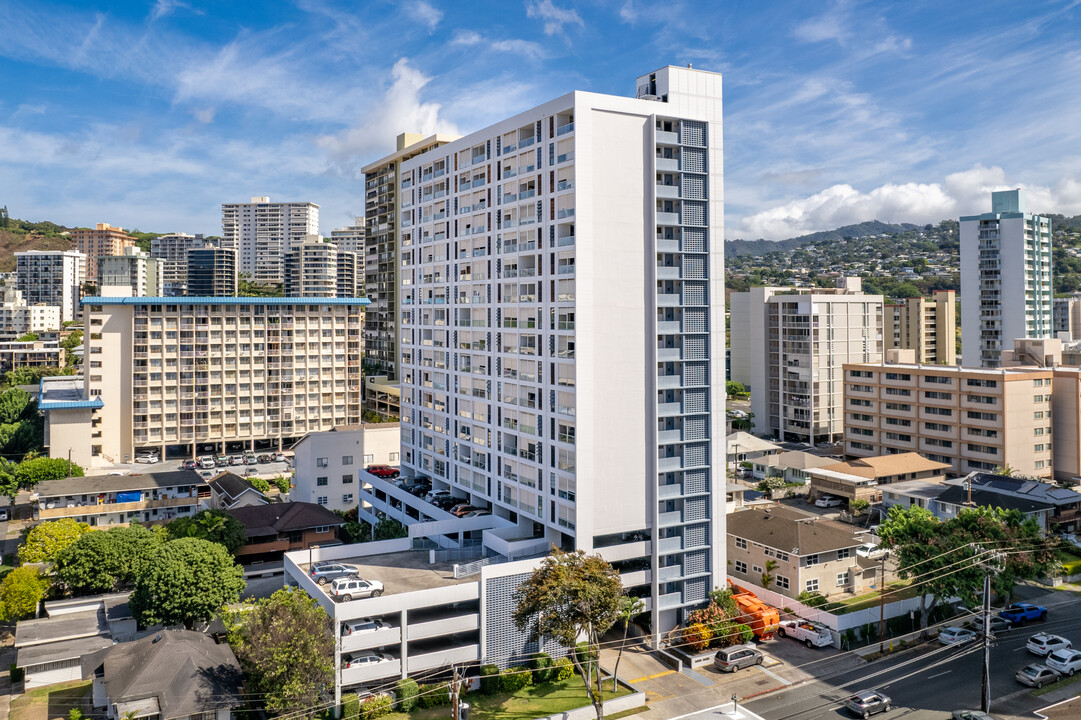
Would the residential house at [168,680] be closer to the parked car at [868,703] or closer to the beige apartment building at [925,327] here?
the parked car at [868,703]

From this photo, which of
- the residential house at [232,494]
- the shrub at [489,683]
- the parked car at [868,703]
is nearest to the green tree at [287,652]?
the shrub at [489,683]

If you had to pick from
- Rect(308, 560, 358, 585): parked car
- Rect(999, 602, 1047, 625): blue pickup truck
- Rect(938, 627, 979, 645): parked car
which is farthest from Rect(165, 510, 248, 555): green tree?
Rect(999, 602, 1047, 625): blue pickup truck

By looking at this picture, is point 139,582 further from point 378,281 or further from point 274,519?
point 378,281

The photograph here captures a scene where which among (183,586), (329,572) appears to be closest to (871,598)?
(329,572)

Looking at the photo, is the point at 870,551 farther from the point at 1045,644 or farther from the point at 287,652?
the point at 287,652

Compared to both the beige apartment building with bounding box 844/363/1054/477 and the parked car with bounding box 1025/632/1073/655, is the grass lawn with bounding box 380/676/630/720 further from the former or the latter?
the beige apartment building with bounding box 844/363/1054/477

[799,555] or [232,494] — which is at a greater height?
[232,494]
